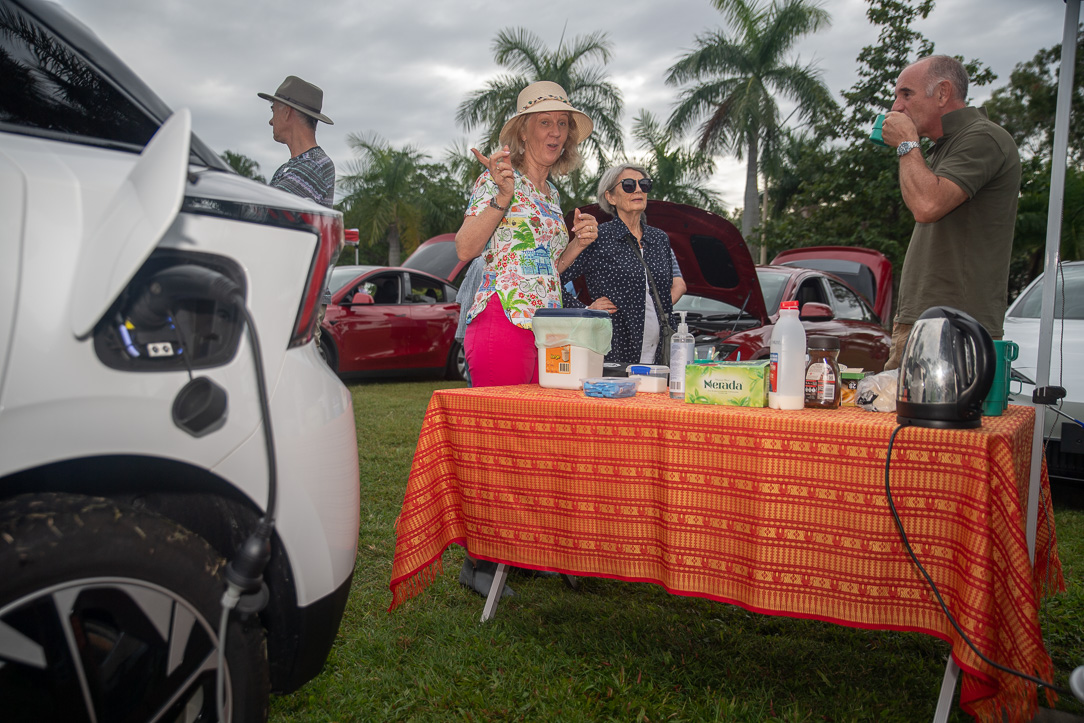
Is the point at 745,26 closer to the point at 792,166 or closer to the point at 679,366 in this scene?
the point at 792,166

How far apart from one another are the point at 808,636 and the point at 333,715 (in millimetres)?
1555

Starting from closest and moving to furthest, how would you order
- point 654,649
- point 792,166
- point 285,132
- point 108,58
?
1. point 108,58
2. point 654,649
3. point 285,132
4. point 792,166

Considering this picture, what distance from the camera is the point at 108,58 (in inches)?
55.9

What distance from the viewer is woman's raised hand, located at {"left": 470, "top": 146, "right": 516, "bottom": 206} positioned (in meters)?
2.54

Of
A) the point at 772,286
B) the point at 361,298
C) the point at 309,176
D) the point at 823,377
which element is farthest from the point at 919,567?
the point at 361,298

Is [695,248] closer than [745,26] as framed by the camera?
Yes

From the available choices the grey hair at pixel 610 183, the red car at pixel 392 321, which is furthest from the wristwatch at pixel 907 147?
the red car at pixel 392 321

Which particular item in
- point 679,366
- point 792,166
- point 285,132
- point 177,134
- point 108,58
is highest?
point 792,166

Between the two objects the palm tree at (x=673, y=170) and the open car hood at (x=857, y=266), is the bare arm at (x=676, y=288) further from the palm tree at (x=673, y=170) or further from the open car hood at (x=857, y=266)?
the palm tree at (x=673, y=170)

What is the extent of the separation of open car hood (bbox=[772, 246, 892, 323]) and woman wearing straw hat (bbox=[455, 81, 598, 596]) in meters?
5.03

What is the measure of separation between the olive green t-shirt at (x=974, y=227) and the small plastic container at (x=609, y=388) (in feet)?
3.44

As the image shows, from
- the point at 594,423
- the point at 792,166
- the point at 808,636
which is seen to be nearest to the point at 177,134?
the point at 594,423

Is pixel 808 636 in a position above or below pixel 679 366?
below

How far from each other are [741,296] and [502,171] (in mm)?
2217
